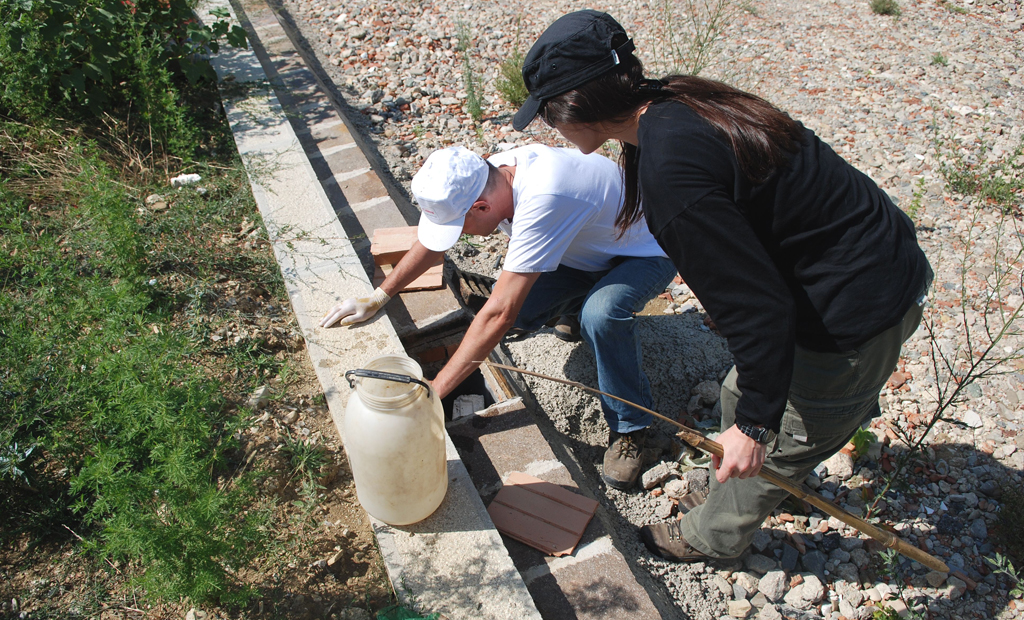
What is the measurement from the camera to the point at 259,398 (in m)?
2.53

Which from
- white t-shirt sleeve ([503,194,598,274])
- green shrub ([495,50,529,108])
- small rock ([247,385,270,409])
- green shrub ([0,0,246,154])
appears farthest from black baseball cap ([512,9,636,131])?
green shrub ([495,50,529,108])

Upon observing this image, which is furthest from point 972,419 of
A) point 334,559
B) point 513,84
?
point 513,84

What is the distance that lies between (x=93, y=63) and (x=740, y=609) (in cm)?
450

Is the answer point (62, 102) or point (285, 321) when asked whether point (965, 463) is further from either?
Result: point (62, 102)

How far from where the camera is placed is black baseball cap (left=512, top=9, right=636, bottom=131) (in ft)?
5.46

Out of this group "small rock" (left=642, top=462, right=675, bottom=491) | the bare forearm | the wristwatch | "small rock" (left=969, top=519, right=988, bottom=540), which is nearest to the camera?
the wristwatch

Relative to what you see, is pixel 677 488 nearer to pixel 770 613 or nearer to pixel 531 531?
pixel 770 613

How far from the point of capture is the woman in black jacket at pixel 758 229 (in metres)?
1.46

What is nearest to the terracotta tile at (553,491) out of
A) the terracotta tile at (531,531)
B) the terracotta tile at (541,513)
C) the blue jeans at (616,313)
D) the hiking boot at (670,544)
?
the terracotta tile at (541,513)

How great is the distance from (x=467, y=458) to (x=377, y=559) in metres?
0.51

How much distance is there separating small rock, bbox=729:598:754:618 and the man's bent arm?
4.27 ft

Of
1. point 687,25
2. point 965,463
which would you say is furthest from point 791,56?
point 965,463

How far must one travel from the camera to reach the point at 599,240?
2641 mm

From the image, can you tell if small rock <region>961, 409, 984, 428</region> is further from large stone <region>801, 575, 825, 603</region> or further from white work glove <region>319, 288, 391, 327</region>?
white work glove <region>319, 288, 391, 327</region>
